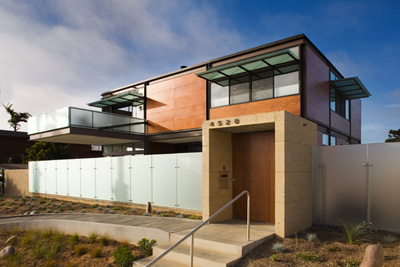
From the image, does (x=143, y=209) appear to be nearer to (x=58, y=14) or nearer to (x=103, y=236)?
(x=103, y=236)

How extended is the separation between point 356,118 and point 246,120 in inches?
653

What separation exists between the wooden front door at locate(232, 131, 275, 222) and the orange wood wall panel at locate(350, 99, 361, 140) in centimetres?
1391

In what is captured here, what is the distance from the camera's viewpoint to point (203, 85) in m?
16.1

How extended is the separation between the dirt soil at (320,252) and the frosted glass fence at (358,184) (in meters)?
0.70

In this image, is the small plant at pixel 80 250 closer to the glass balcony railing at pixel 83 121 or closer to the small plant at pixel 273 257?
the small plant at pixel 273 257

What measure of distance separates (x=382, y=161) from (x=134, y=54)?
11.9 meters

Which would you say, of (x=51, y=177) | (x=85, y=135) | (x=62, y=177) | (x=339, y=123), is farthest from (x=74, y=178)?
(x=339, y=123)

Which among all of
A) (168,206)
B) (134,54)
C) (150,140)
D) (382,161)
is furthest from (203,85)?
(382,161)

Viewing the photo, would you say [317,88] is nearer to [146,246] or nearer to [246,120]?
[246,120]

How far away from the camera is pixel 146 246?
7098 millimetres

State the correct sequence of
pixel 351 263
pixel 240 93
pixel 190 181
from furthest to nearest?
pixel 240 93, pixel 190 181, pixel 351 263

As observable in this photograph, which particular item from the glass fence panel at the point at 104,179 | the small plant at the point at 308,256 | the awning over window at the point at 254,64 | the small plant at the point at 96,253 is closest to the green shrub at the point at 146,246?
the small plant at the point at 96,253

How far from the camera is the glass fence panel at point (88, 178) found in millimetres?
15052

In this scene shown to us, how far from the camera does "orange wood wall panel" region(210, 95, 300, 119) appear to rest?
501 inches
